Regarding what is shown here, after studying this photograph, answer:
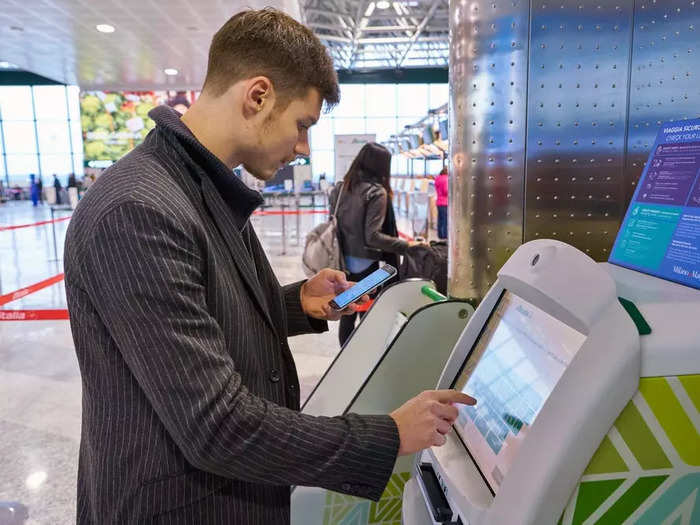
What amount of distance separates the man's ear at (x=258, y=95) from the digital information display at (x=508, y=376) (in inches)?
23.1

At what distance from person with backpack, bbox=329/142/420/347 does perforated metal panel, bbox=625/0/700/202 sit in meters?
1.85

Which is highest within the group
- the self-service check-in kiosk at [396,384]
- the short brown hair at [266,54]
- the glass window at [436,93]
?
the glass window at [436,93]

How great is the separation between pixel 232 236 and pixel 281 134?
218 millimetres

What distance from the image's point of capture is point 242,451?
32.8 inches

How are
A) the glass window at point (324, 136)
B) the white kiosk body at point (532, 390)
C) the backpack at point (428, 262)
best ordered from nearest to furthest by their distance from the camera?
the white kiosk body at point (532, 390) → the backpack at point (428, 262) → the glass window at point (324, 136)

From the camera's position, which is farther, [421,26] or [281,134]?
[421,26]

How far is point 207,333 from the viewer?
0.84 metres

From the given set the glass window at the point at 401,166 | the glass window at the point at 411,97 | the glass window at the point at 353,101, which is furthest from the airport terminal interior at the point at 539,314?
the glass window at the point at 411,97

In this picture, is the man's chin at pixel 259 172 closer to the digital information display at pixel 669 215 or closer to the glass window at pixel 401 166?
the digital information display at pixel 669 215

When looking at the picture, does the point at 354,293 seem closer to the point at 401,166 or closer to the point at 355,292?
the point at 355,292

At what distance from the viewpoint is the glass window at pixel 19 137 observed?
21.3 metres

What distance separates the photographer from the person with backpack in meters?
3.55

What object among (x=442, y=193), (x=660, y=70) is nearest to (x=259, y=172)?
(x=660, y=70)

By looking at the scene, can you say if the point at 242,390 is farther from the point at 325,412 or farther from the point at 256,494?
the point at 325,412
